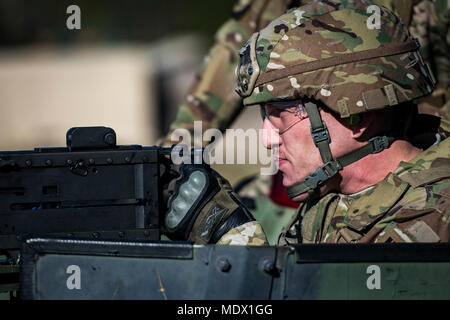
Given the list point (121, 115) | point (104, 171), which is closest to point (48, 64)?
point (121, 115)

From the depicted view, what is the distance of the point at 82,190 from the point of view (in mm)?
2676

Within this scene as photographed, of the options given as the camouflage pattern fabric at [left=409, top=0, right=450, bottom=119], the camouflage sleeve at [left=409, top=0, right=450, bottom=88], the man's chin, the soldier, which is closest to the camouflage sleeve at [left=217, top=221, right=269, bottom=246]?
the soldier

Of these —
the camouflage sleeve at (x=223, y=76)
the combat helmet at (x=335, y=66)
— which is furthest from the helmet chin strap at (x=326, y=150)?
the camouflage sleeve at (x=223, y=76)

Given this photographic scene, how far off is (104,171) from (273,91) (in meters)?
Result: 0.76

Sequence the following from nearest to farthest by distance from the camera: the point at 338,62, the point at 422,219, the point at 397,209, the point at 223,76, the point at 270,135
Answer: the point at 422,219
the point at 397,209
the point at 338,62
the point at 270,135
the point at 223,76

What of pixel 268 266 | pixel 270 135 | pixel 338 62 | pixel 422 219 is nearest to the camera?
pixel 268 266

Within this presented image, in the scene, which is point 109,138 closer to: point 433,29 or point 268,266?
point 268,266

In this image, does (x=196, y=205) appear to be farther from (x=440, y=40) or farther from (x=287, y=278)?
(x=440, y=40)

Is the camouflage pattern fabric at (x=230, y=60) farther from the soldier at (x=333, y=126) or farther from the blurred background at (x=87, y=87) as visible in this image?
the blurred background at (x=87, y=87)

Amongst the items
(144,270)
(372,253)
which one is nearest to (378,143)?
(372,253)

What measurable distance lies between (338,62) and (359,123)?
0.27 m

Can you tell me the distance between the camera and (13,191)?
2.60 meters

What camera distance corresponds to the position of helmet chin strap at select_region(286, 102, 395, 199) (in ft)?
8.97

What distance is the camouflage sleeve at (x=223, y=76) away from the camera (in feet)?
14.2
